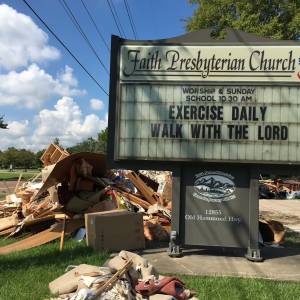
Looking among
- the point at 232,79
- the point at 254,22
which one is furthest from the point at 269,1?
the point at 232,79

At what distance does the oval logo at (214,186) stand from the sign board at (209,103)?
1.56 ft

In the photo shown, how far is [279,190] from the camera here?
35375 mm

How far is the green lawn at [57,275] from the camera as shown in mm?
6820

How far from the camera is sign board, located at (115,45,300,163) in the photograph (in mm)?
9125

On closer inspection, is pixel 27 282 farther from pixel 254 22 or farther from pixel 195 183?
pixel 254 22

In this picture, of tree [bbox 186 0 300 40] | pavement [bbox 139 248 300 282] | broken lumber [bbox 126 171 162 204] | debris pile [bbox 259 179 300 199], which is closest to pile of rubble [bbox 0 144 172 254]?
broken lumber [bbox 126 171 162 204]

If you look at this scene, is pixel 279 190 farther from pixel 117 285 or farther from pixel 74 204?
pixel 117 285

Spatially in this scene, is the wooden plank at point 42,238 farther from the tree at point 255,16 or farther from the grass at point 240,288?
the tree at point 255,16

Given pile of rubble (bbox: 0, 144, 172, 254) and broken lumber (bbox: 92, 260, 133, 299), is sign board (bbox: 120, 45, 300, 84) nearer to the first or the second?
pile of rubble (bbox: 0, 144, 172, 254)

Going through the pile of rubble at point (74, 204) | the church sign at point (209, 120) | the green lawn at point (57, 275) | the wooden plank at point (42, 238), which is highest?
the church sign at point (209, 120)

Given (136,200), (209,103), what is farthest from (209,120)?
(136,200)

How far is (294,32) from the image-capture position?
27000 mm

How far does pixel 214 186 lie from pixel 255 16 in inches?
807

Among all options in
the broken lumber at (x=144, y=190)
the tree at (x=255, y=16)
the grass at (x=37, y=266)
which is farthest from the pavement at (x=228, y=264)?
the tree at (x=255, y=16)
